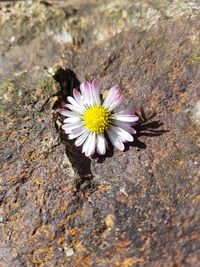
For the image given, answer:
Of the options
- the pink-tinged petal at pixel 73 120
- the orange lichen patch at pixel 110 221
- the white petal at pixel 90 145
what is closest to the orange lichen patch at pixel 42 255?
the orange lichen patch at pixel 110 221

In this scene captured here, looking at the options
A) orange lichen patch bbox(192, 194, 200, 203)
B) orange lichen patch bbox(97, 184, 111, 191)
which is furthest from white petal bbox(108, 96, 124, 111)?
orange lichen patch bbox(192, 194, 200, 203)

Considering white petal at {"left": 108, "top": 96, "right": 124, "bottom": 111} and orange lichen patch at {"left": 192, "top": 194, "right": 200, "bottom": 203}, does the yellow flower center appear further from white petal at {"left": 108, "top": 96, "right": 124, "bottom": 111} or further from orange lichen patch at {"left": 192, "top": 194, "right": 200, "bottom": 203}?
orange lichen patch at {"left": 192, "top": 194, "right": 200, "bottom": 203}

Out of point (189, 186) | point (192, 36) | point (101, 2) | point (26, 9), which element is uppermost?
point (26, 9)

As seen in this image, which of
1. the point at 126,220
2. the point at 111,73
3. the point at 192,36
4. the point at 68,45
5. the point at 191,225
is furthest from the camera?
the point at 68,45

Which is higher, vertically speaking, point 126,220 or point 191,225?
point 126,220

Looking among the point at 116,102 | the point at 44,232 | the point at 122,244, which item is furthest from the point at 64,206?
the point at 116,102

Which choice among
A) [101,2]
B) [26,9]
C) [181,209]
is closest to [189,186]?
[181,209]

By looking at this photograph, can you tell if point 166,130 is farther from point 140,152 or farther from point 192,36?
point 192,36

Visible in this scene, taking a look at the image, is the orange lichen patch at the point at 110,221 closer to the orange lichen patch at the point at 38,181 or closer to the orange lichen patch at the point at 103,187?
the orange lichen patch at the point at 103,187
